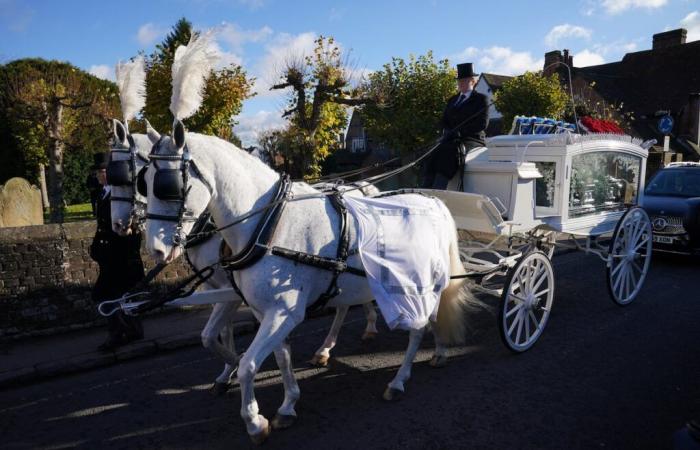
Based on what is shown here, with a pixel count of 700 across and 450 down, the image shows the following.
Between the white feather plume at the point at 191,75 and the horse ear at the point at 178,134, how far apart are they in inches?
6.5

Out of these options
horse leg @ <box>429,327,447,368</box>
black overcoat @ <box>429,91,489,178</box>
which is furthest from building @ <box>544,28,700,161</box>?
horse leg @ <box>429,327,447,368</box>

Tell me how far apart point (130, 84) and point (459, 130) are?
3.32 metres

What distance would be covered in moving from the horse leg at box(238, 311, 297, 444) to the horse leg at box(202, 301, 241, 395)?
2.62 feet

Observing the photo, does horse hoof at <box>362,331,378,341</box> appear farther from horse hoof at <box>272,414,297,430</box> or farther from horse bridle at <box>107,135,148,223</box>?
horse bridle at <box>107,135,148,223</box>

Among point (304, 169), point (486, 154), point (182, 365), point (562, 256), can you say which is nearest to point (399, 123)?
point (304, 169)

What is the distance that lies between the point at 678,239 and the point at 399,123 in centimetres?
1340

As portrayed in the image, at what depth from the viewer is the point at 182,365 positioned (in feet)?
15.9

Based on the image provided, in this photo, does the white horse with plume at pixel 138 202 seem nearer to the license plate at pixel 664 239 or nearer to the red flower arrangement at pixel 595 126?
the red flower arrangement at pixel 595 126

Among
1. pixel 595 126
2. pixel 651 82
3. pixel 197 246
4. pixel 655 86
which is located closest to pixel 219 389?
pixel 197 246

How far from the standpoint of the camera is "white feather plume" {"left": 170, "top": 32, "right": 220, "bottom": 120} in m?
2.99

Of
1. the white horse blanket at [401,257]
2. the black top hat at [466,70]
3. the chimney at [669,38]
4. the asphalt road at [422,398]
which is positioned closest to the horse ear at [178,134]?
the white horse blanket at [401,257]

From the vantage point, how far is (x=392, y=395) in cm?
386

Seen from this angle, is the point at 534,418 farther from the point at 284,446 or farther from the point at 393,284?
the point at 284,446

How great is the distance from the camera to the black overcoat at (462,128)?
17.1 ft
